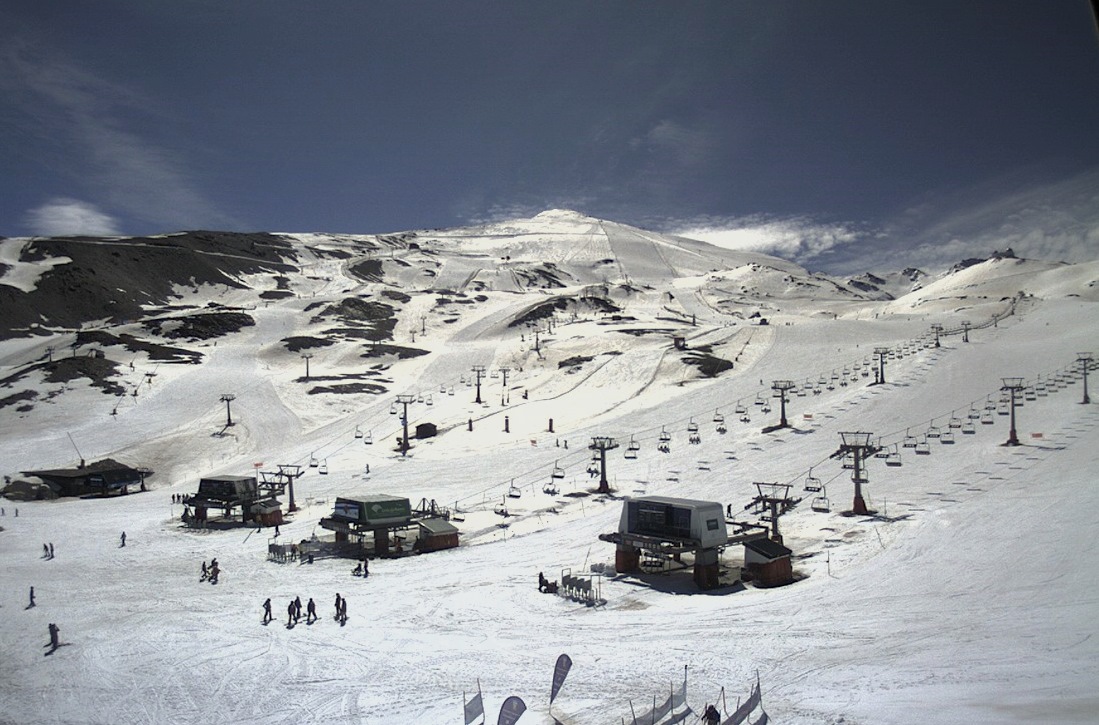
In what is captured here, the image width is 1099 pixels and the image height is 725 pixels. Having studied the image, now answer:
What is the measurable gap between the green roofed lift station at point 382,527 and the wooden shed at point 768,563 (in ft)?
50.2

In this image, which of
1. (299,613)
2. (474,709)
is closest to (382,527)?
(299,613)

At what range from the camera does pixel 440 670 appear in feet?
63.4

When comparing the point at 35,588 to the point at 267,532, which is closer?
the point at 35,588

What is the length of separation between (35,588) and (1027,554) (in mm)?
38573

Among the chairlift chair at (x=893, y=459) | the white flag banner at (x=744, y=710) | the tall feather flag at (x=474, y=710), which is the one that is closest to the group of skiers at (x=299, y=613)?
the tall feather flag at (x=474, y=710)

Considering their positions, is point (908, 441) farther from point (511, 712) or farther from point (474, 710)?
point (511, 712)

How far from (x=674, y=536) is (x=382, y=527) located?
50.7 ft

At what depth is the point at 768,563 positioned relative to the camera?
1119 inches

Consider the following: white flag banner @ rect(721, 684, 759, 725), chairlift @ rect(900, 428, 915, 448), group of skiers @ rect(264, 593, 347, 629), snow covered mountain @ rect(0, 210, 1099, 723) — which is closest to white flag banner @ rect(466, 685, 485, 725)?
snow covered mountain @ rect(0, 210, 1099, 723)

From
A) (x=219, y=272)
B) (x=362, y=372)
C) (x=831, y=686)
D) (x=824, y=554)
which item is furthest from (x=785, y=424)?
(x=219, y=272)

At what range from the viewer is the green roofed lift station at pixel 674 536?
29203mm

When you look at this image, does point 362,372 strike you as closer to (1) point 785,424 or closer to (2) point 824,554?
(1) point 785,424

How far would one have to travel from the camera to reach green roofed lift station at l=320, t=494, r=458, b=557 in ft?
120

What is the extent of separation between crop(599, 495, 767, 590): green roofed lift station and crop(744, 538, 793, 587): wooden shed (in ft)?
3.61
